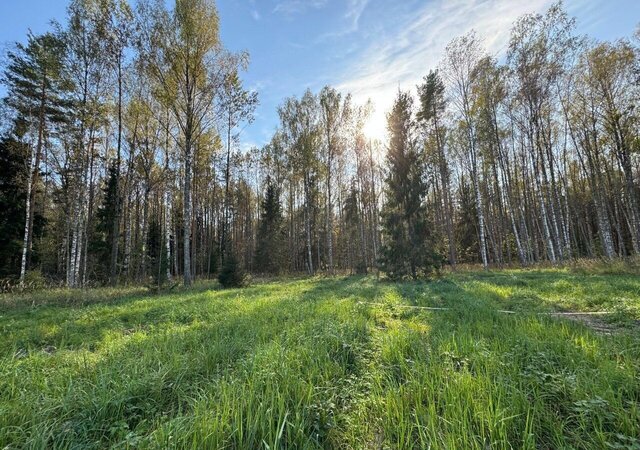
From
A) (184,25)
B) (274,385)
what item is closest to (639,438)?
(274,385)

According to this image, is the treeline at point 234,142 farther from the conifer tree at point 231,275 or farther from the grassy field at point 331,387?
the grassy field at point 331,387

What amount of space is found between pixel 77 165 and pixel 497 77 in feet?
89.7

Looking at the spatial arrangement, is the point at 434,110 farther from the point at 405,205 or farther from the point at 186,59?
the point at 186,59

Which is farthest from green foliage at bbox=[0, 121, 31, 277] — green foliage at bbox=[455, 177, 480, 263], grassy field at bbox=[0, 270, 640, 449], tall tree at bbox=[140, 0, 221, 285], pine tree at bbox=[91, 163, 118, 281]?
green foliage at bbox=[455, 177, 480, 263]

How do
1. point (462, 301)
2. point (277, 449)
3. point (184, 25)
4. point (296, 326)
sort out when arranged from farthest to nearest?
point (184, 25) → point (462, 301) → point (296, 326) → point (277, 449)

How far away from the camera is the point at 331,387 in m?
2.53

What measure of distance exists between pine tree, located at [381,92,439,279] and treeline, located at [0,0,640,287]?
0.07 meters

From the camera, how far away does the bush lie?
543 inches

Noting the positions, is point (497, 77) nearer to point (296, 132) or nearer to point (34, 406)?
point (296, 132)

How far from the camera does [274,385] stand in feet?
7.80

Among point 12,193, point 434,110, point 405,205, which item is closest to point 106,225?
point 12,193

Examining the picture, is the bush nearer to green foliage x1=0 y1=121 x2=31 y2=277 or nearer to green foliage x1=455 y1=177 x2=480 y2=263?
green foliage x1=0 y1=121 x2=31 y2=277

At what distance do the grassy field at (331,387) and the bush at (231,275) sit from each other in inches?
361

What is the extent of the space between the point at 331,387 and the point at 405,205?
39.9 ft
